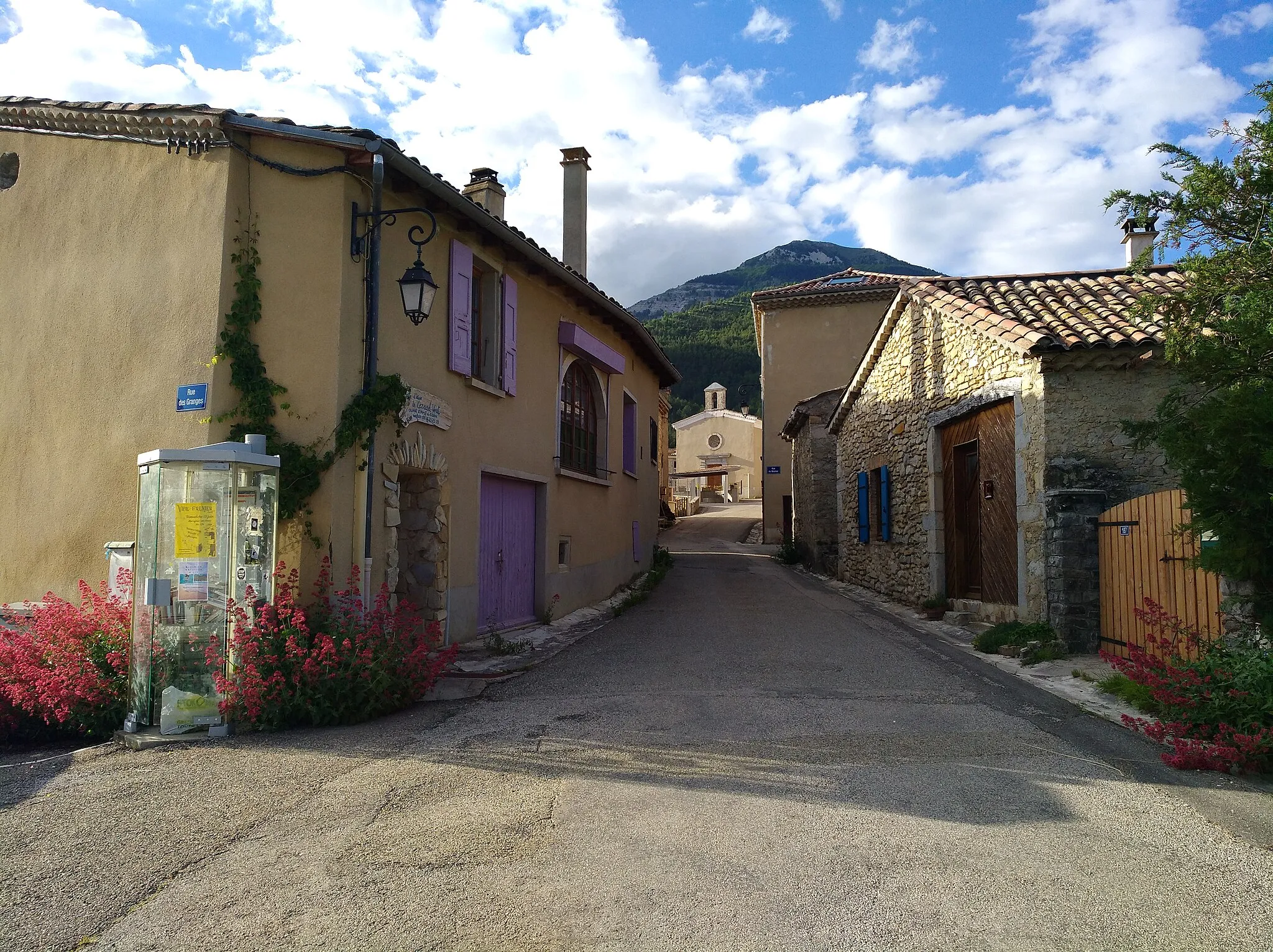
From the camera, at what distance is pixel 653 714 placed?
6.35m

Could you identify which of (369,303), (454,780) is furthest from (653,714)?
(369,303)

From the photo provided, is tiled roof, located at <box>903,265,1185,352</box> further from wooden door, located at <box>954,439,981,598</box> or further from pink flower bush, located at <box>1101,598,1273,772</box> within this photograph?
pink flower bush, located at <box>1101,598,1273,772</box>

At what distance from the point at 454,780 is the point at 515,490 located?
6219 millimetres

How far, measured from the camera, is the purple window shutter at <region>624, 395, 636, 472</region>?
16125mm

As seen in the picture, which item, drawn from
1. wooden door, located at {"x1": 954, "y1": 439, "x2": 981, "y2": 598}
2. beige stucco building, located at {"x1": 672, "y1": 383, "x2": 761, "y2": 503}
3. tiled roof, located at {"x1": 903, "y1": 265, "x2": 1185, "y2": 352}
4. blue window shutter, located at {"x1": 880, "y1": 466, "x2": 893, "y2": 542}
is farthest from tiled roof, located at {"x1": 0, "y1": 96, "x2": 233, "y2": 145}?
beige stucco building, located at {"x1": 672, "y1": 383, "x2": 761, "y2": 503}

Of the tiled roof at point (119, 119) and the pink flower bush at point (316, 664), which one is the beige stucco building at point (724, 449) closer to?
the tiled roof at point (119, 119)

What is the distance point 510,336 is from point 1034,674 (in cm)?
645

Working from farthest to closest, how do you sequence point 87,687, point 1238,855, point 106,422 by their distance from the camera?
point 106,422 → point 87,687 → point 1238,855

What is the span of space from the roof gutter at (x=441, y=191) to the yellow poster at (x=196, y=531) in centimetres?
318

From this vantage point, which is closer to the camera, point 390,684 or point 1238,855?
point 1238,855

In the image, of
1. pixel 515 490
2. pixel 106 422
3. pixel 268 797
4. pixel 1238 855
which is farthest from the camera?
pixel 515 490

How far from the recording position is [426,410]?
8.41 metres

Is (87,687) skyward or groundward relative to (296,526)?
groundward

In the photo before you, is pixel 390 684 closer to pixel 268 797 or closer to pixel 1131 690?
pixel 268 797
